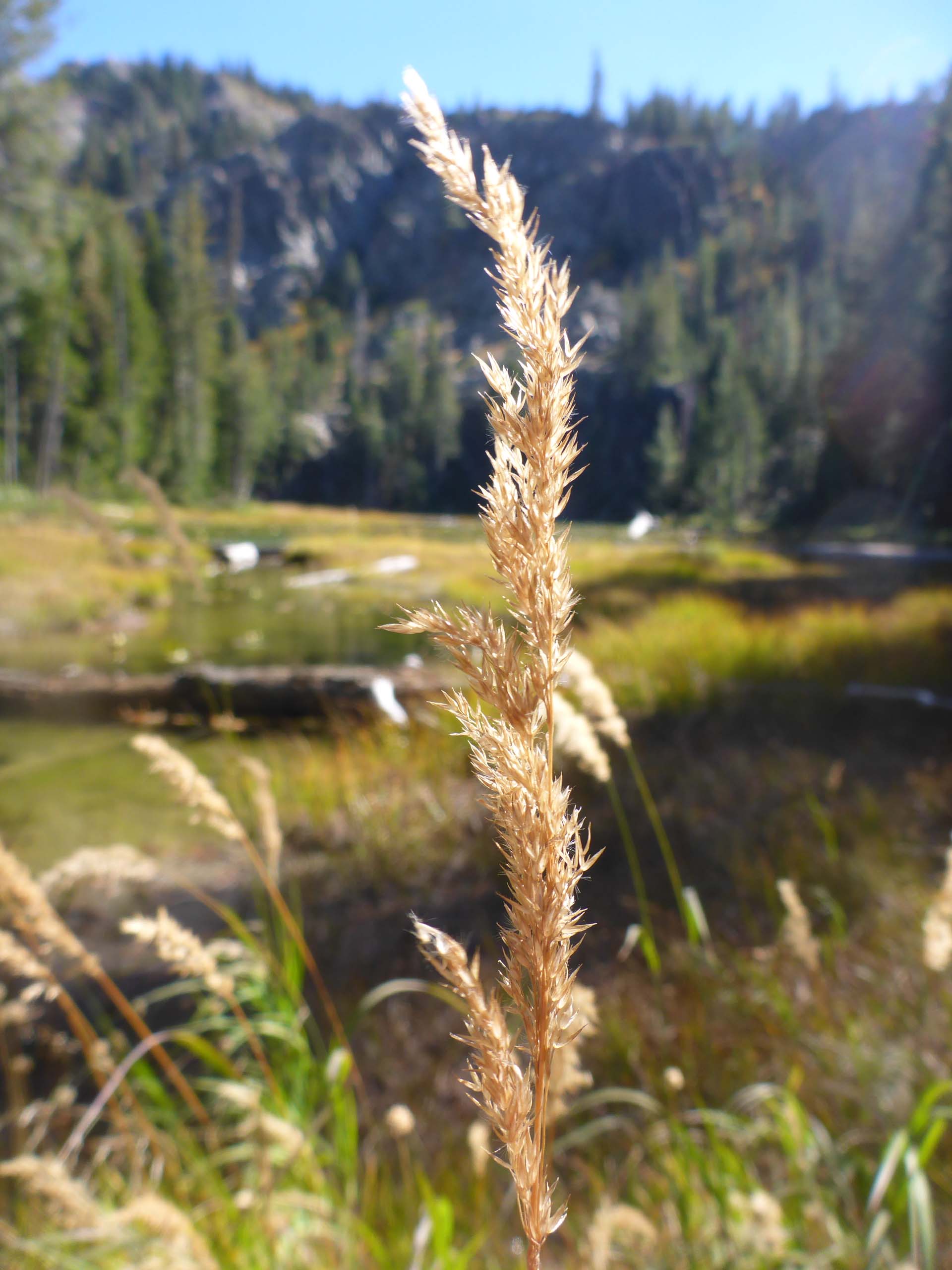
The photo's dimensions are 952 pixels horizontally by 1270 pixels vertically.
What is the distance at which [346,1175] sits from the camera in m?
1.77

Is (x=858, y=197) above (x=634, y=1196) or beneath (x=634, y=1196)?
above

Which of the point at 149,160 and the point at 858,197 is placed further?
the point at 149,160

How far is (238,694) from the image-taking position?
7.71m

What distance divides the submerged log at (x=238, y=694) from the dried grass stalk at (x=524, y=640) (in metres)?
6.52

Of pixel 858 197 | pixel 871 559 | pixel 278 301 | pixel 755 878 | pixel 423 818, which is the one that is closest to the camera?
pixel 755 878

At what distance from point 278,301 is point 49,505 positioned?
77.9m

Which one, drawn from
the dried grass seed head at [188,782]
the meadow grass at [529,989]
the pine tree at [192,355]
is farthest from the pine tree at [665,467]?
the dried grass seed head at [188,782]

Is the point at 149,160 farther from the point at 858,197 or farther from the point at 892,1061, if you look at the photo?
the point at 892,1061

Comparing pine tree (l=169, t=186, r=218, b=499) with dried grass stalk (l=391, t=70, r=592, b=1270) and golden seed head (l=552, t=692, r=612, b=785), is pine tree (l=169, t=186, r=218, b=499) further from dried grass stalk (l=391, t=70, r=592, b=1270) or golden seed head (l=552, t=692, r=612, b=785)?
dried grass stalk (l=391, t=70, r=592, b=1270)

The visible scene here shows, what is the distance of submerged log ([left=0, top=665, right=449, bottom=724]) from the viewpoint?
727 centimetres

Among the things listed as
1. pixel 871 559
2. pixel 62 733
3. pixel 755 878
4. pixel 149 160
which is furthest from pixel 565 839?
pixel 149 160

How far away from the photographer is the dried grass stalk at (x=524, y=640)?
1.13 ft

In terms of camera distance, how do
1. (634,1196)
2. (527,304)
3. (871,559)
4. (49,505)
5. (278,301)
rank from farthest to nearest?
1. (278,301)
2. (49,505)
3. (871,559)
4. (634,1196)
5. (527,304)

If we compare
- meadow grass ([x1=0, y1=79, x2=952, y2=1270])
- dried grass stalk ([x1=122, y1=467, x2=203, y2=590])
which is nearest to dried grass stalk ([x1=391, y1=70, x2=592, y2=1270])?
meadow grass ([x1=0, y1=79, x2=952, y2=1270])
